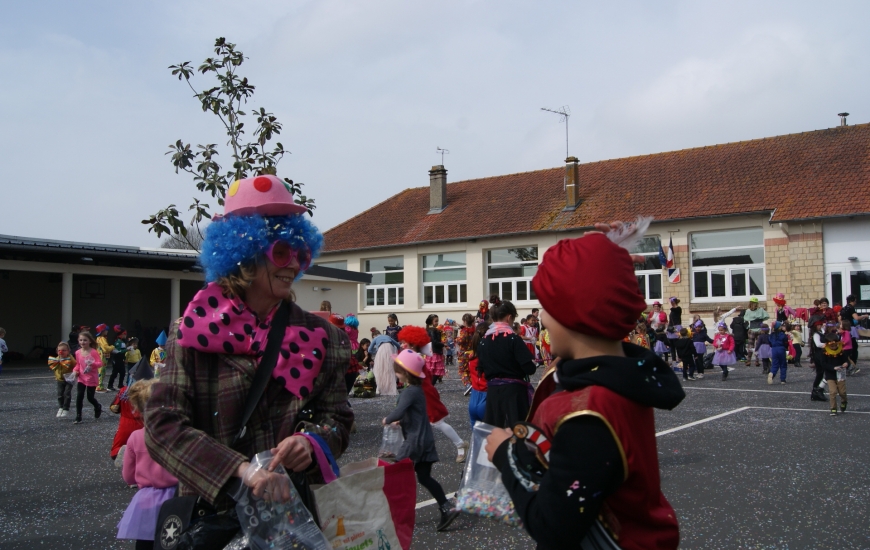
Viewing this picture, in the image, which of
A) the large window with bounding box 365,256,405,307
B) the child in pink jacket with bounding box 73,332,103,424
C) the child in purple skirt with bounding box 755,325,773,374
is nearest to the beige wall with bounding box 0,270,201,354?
the large window with bounding box 365,256,405,307

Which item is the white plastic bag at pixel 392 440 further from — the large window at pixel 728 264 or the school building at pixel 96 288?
the large window at pixel 728 264

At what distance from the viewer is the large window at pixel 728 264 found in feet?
85.5

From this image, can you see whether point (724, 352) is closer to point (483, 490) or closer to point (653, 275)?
point (653, 275)

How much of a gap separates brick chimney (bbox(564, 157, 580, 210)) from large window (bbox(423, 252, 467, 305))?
574 centimetres

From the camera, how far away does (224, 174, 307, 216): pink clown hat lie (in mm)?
2322

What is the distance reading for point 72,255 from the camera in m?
25.8

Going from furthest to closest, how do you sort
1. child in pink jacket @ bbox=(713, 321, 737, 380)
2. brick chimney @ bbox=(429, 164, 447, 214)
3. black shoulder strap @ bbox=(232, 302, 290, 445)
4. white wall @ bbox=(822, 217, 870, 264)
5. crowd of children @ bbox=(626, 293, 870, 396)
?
brick chimney @ bbox=(429, 164, 447, 214), white wall @ bbox=(822, 217, 870, 264), child in pink jacket @ bbox=(713, 321, 737, 380), crowd of children @ bbox=(626, 293, 870, 396), black shoulder strap @ bbox=(232, 302, 290, 445)

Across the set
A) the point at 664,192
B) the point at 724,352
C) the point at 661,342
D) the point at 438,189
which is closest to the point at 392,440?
the point at 724,352

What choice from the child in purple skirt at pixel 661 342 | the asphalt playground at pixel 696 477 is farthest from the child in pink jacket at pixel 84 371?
the child in purple skirt at pixel 661 342

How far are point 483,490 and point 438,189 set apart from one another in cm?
3495

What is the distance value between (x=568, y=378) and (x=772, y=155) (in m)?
29.7

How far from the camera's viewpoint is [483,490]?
207 cm

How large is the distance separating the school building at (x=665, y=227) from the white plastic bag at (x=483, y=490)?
2416 centimetres

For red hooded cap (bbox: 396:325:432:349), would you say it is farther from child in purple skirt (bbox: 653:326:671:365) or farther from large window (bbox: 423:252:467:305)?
large window (bbox: 423:252:467:305)
